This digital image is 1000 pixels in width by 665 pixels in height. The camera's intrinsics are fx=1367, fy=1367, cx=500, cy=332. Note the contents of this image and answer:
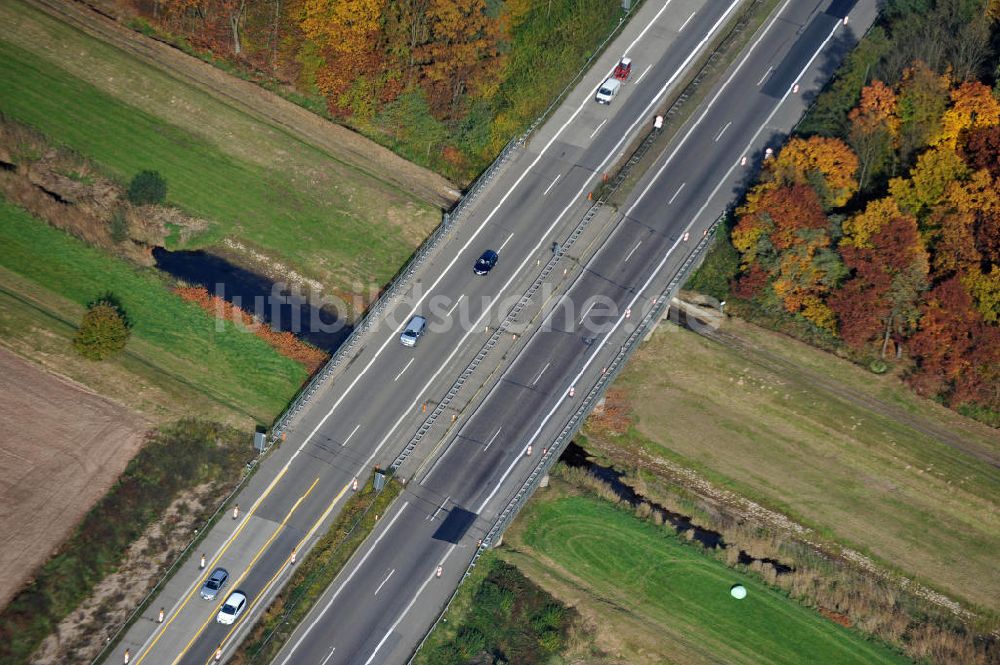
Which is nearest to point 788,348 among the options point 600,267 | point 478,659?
point 600,267

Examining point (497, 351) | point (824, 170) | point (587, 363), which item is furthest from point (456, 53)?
point (824, 170)

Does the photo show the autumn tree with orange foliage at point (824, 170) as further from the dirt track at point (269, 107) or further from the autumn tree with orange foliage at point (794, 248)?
the dirt track at point (269, 107)

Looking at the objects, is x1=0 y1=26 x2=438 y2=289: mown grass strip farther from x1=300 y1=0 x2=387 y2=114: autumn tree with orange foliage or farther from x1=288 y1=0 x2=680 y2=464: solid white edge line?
x1=300 y1=0 x2=387 y2=114: autumn tree with orange foliage

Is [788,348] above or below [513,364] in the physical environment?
above

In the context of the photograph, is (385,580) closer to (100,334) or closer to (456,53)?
(100,334)

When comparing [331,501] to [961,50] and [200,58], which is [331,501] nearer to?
[200,58]

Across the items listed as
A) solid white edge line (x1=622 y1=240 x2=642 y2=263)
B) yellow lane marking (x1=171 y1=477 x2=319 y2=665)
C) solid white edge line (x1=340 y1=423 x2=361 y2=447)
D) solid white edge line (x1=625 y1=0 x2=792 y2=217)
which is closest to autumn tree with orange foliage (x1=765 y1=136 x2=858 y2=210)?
solid white edge line (x1=625 y1=0 x2=792 y2=217)
